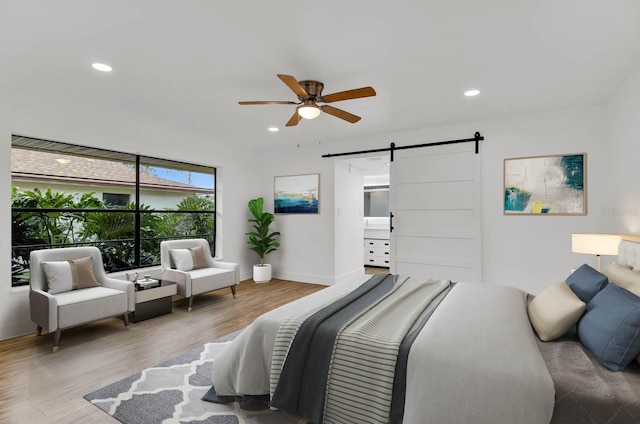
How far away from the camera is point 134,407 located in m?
2.10

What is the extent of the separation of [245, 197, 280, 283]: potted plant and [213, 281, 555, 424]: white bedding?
384 centimetres

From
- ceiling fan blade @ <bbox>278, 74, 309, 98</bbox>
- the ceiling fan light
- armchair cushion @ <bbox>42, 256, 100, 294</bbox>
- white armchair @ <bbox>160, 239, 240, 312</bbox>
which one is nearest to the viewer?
ceiling fan blade @ <bbox>278, 74, 309, 98</bbox>

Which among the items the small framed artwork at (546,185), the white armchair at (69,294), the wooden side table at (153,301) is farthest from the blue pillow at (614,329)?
the wooden side table at (153,301)

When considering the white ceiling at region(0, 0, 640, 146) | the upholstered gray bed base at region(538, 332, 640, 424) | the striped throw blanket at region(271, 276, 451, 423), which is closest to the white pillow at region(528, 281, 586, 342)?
the upholstered gray bed base at region(538, 332, 640, 424)

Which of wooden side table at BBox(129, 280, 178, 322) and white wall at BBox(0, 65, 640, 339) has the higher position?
white wall at BBox(0, 65, 640, 339)

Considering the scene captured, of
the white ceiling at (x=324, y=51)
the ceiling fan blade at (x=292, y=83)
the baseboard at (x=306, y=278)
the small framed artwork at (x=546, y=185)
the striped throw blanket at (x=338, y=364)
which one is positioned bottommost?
the baseboard at (x=306, y=278)

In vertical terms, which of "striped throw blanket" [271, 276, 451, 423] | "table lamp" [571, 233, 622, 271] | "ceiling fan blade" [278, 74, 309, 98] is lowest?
"striped throw blanket" [271, 276, 451, 423]

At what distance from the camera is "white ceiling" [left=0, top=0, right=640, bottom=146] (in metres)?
2.13

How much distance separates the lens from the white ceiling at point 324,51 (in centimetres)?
213

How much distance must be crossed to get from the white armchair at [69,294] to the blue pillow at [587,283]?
406cm

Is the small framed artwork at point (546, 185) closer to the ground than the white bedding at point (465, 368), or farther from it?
farther from it

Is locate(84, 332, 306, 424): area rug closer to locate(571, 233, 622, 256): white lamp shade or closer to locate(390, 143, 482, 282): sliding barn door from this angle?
locate(571, 233, 622, 256): white lamp shade

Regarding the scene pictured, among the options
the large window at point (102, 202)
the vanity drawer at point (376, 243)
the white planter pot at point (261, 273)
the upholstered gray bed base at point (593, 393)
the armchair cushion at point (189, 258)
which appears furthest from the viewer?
the vanity drawer at point (376, 243)

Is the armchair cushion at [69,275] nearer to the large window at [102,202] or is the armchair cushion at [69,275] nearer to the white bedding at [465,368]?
the large window at [102,202]
